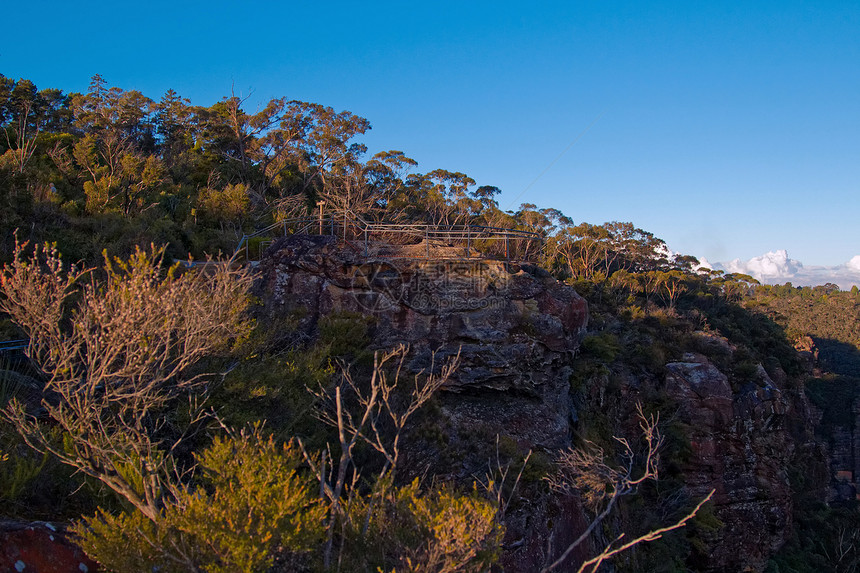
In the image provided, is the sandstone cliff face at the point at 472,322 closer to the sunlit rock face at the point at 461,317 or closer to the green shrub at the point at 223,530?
the sunlit rock face at the point at 461,317

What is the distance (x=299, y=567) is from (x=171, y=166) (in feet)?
93.9

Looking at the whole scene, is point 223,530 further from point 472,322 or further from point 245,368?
point 472,322

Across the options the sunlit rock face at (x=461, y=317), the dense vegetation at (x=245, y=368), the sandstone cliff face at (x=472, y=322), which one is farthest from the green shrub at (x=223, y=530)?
the sunlit rock face at (x=461, y=317)

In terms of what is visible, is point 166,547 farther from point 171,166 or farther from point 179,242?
point 171,166

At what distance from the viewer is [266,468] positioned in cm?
479

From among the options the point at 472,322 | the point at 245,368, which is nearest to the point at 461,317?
the point at 472,322

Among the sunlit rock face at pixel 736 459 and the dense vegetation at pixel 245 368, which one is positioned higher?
the dense vegetation at pixel 245 368

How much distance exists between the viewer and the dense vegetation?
16.3ft

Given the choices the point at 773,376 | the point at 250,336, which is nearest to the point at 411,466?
the point at 250,336

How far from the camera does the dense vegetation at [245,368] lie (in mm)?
4980

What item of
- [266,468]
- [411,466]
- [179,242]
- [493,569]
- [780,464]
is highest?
[179,242]

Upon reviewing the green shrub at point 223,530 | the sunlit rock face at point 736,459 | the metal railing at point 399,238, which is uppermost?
the metal railing at point 399,238

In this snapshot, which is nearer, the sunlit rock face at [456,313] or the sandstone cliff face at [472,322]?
the sandstone cliff face at [472,322]

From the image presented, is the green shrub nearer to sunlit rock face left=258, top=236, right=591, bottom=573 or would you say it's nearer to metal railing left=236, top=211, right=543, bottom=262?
sunlit rock face left=258, top=236, right=591, bottom=573
